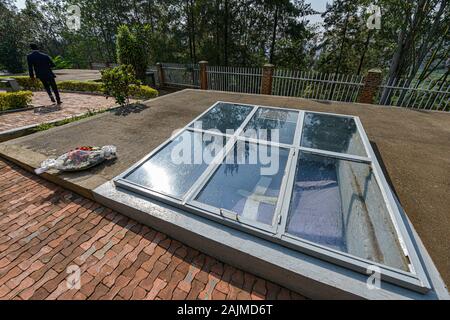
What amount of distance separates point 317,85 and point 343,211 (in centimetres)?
816

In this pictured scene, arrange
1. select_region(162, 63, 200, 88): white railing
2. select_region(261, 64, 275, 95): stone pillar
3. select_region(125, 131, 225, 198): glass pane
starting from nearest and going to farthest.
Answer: select_region(125, 131, 225, 198): glass pane → select_region(261, 64, 275, 95): stone pillar → select_region(162, 63, 200, 88): white railing

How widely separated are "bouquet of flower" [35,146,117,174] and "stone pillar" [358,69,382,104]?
916 centimetres

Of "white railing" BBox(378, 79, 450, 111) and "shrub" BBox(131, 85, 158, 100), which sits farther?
"shrub" BBox(131, 85, 158, 100)

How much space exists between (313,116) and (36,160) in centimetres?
549

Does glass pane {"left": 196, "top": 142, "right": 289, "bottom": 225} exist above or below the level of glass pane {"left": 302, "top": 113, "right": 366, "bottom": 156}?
below

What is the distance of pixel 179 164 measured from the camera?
2.86 meters

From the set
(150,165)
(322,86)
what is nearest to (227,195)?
(150,165)

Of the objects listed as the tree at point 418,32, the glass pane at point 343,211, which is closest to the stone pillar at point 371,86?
the tree at point 418,32

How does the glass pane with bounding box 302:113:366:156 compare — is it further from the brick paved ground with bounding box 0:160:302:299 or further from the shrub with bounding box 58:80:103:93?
the shrub with bounding box 58:80:103:93

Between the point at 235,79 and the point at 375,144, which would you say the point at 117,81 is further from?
the point at 375,144

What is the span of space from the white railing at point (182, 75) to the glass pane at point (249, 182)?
9.82m

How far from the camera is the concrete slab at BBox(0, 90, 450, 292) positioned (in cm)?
258

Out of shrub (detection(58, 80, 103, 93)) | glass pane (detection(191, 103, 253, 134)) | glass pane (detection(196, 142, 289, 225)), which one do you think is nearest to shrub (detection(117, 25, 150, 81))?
shrub (detection(58, 80, 103, 93))

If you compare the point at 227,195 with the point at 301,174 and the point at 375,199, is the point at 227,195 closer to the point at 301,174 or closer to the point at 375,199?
the point at 301,174
